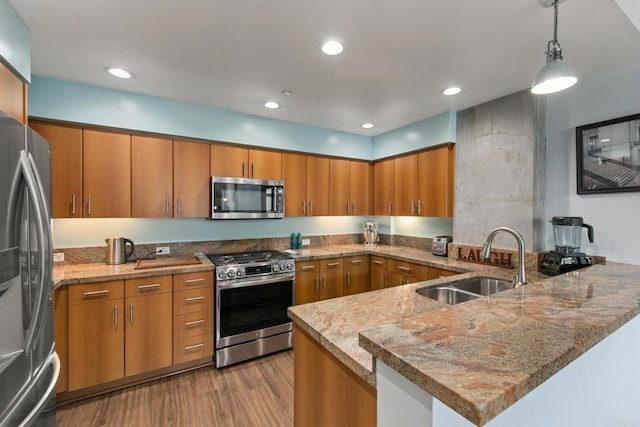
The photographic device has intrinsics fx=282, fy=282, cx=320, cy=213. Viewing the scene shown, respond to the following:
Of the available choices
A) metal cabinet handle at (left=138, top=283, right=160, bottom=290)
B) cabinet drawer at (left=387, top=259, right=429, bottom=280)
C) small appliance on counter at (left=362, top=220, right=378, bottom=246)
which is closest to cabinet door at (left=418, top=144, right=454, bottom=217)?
cabinet drawer at (left=387, top=259, right=429, bottom=280)

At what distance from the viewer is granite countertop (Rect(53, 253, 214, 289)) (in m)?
Result: 2.11

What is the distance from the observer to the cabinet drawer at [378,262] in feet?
11.3

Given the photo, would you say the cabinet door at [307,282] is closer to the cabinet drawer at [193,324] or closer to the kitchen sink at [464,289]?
the cabinet drawer at [193,324]

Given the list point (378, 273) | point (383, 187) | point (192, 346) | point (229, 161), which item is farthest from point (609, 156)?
point (192, 346)

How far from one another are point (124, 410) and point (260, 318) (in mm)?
1196

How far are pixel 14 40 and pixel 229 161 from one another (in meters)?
1.73

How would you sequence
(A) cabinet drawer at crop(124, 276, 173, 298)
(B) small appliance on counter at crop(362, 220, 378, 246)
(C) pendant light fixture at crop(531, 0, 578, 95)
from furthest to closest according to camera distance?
(B) small appliance on counter at crop(362, 220, 378, 246), (A) cabinet drawer at crop(124, 276, 173, 298), (C) pendant light fixture at crop(531, 0, 578, 95)

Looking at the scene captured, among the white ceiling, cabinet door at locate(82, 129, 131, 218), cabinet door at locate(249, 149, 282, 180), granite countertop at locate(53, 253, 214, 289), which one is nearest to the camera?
the white ceiling

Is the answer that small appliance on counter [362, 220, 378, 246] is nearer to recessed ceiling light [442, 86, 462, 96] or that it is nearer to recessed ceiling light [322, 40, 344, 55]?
recessed ceiling light [442, 86, 462, 96]

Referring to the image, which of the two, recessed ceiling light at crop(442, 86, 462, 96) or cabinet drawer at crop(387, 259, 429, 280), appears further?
cabinet drawer at crop(387, 259, 429, 280)

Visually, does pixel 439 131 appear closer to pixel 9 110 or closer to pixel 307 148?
pixel 307 148

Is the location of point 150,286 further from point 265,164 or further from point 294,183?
point 294,183

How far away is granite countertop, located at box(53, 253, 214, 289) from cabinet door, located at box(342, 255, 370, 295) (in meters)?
1.61

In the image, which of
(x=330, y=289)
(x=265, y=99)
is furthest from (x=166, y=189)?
(x=330, y=289)
